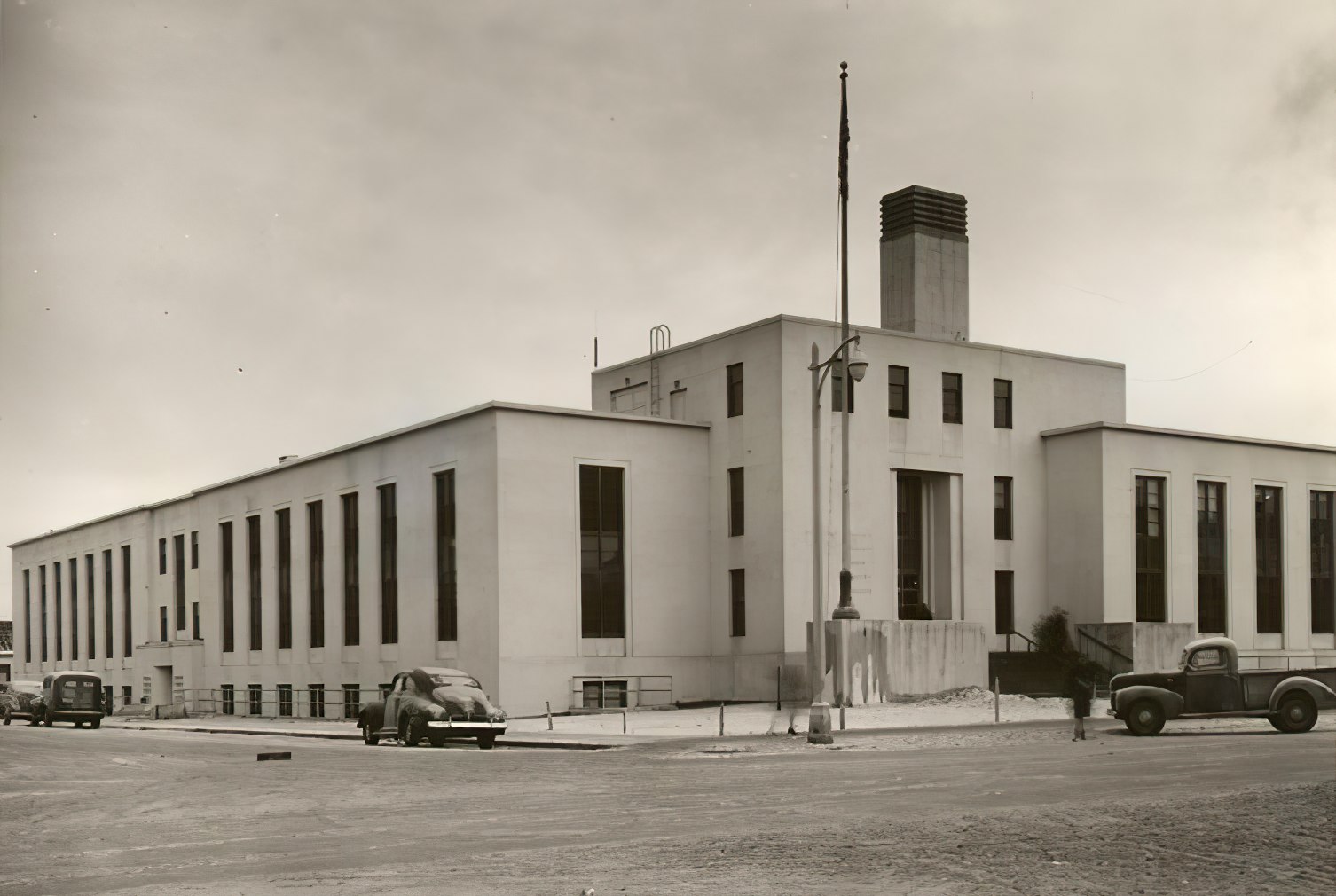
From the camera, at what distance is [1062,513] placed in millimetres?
53688

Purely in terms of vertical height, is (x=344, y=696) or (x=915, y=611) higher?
(x=915, y=611)

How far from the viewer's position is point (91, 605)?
85875mm

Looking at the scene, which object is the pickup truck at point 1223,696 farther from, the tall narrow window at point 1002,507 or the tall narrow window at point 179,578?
the tall narrow window at point 179,578

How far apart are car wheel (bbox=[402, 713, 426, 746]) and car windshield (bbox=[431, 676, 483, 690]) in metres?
0.96

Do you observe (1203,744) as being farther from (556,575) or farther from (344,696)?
(344,696)

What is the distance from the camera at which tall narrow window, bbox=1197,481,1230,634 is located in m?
54.1

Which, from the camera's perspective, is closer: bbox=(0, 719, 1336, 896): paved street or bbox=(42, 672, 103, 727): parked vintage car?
bbox=(0, 719, 1336, 896): paved street

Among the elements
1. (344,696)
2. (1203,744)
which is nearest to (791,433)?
(344,696)

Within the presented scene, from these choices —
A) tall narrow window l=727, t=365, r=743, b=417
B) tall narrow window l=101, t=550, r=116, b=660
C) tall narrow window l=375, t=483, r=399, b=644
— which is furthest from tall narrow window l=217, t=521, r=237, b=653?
tall narrow window l=727, t=365, r=743, b=417

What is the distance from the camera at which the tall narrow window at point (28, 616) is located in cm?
9569

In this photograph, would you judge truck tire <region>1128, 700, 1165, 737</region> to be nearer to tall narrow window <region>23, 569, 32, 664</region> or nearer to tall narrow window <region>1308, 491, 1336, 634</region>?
tall narrow window <region>1308, 491, 1336, 634</region>

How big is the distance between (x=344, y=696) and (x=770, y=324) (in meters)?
22.2

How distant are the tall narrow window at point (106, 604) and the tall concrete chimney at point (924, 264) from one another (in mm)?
50359

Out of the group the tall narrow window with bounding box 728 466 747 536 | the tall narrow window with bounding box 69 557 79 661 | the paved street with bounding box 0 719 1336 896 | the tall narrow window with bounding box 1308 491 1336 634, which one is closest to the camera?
the paved street with bounding box 0 719 1336 896
